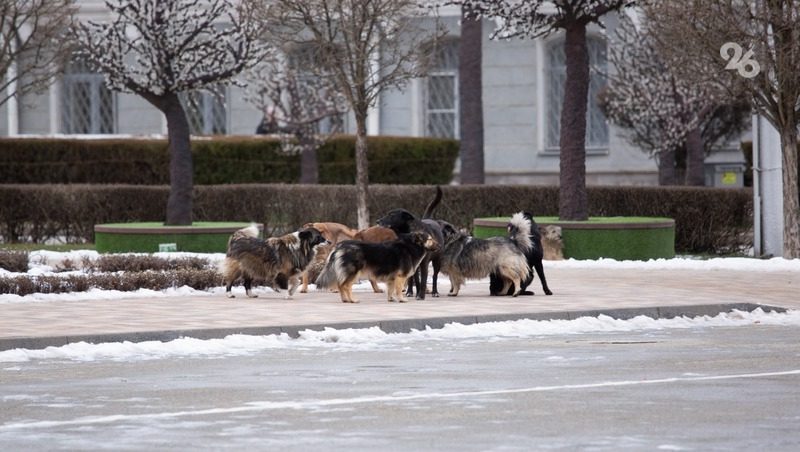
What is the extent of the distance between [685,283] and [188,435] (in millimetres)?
12155

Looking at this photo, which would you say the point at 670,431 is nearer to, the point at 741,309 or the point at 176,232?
the point at 741,309

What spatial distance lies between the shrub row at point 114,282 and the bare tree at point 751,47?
26.2 feet

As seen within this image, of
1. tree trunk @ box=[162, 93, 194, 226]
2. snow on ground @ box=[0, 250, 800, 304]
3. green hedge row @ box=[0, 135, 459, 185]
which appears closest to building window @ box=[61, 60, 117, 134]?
green hedge row @ box=[0, 135, 459, 185]

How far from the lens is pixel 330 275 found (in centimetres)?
1744

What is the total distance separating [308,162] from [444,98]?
7.76 metres

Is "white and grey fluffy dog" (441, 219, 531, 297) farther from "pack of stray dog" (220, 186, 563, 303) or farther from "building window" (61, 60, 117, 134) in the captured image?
"building window" (61, 60, 117, 134)

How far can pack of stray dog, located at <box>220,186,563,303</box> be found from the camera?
17.5 m

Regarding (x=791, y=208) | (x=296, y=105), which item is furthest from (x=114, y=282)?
(x=296, y=105)

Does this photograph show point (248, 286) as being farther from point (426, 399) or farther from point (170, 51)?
point (170, 51)

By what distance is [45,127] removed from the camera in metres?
42.2

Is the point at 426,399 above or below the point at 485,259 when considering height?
below

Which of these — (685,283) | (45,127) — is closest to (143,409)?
(685,283)

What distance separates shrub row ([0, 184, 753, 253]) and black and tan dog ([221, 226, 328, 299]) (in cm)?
998

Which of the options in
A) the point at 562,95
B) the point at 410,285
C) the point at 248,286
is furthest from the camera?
the point at 562,95
